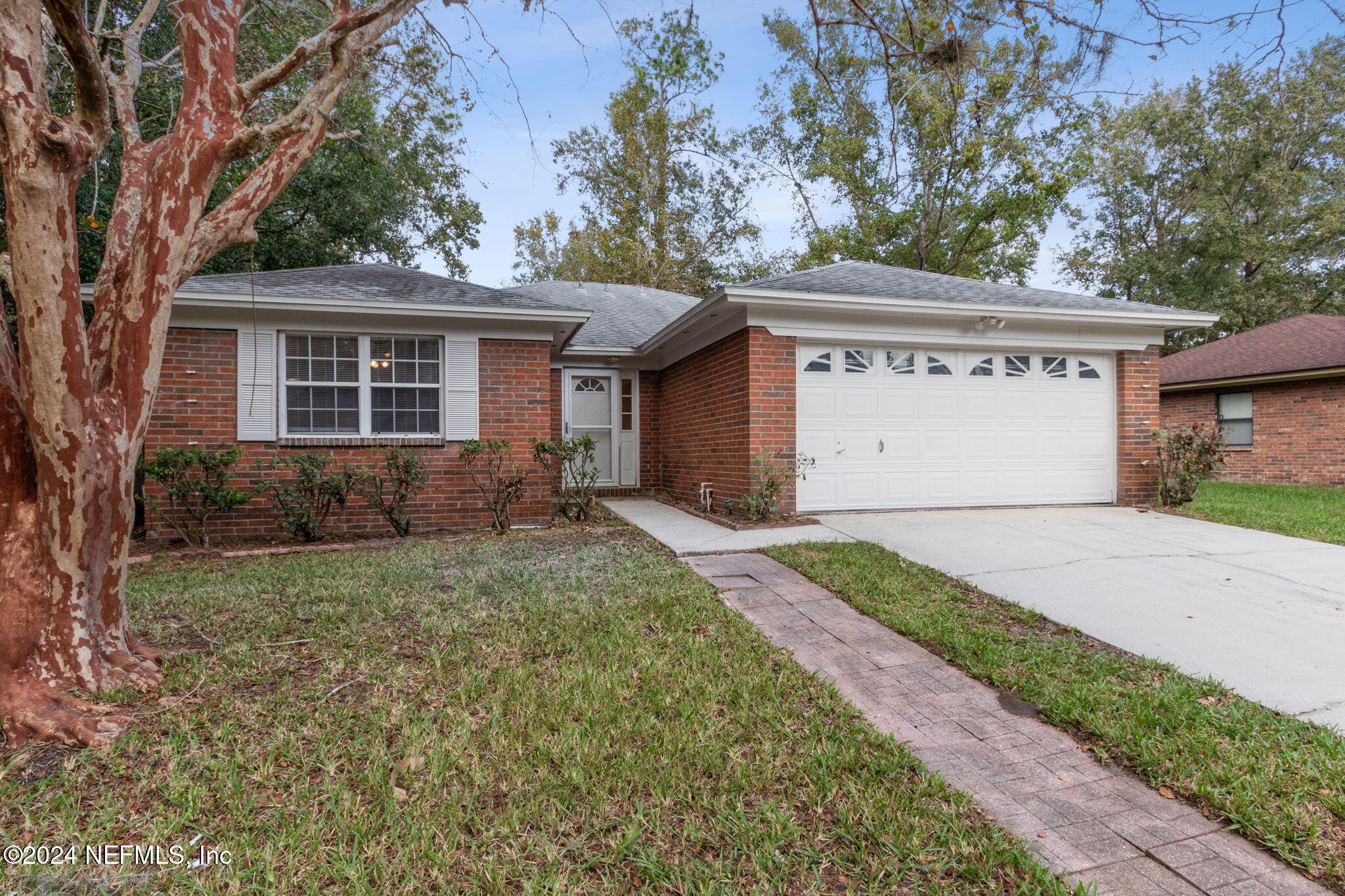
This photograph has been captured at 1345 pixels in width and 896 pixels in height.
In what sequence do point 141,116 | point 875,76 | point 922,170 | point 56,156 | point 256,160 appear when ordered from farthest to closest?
point 922,170 → point 256,160 → point 141,116 → point 875,76 → point 56,156

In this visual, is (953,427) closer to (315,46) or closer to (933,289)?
(933,289)

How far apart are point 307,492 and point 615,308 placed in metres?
8.10

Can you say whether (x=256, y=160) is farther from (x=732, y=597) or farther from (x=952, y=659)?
(x=952, y=659)

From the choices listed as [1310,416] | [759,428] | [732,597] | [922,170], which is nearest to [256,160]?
[759,428]

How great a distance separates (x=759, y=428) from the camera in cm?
746

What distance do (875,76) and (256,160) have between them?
38.6 feet

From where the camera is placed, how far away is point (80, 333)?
2.63 meters

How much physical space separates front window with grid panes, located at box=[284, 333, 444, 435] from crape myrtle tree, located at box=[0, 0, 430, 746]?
4.64 metres

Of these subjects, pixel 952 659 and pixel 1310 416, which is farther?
pixel 1310 416

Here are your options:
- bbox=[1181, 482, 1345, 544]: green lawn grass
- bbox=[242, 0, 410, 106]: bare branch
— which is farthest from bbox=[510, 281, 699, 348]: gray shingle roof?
bbox=[1181, 482, 1345, 544]: green lawn grass

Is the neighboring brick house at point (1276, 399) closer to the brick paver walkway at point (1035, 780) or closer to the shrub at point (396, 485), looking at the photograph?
the brick paver walkway at point (1035, 780)

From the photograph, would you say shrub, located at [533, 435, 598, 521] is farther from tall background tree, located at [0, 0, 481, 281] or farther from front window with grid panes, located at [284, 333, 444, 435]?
tall background tree, located at [0, 0, 481, 281]

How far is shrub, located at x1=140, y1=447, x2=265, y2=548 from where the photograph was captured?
656 cm

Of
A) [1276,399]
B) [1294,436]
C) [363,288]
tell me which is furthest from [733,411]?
[1276,399]
